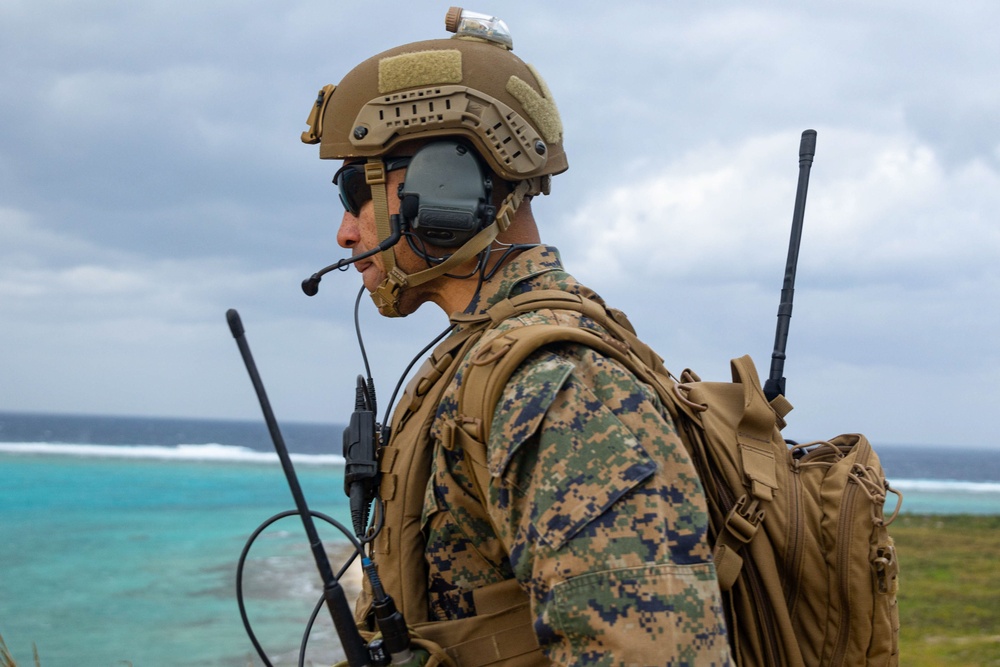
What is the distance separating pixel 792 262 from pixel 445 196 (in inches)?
57.5

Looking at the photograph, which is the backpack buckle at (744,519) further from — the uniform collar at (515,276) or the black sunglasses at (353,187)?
the black sunglasses at (353,187)

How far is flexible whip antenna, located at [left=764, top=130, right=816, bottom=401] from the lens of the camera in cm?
358

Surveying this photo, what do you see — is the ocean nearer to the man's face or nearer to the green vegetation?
the man's face

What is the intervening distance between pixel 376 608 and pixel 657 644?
0.86 meters

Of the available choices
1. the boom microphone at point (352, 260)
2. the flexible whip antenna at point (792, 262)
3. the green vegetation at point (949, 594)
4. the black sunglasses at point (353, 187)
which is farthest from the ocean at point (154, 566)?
the green vegetation at point (949, 594)

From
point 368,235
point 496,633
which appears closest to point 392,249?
point 368,235

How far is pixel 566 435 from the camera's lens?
2.21 meters

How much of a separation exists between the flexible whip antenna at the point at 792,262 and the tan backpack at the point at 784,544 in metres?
0.86

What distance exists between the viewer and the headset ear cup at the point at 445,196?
120 inches

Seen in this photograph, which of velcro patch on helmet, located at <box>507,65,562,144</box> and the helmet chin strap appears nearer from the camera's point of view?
the helmet chin strap

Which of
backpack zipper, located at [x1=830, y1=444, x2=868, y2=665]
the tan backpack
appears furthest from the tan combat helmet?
backpack zipper, located at [x1=830, y1=444, x2=868, y2=665]

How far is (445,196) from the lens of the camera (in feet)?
10.0

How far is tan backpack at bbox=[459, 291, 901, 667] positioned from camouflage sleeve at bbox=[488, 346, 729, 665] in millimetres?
265

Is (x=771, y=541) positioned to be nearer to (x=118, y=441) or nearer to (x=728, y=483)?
(x=728, y=483)
